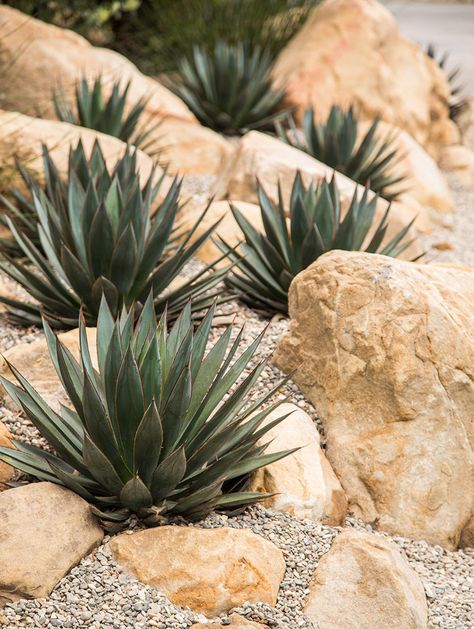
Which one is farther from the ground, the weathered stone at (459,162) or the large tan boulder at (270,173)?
the large tan boulder at (270,173)

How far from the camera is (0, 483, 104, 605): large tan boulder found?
10.0 feet

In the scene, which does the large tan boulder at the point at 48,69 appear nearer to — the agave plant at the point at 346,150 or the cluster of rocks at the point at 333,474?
the agave plant at the point at 346,150

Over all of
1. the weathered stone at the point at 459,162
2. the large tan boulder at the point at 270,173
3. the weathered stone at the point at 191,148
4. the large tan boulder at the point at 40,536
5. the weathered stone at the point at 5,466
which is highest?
the large tan boulder at the point at 270,173

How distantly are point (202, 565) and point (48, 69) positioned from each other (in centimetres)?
565

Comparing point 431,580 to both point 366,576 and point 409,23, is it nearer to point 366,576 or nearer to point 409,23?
→ point 366,576

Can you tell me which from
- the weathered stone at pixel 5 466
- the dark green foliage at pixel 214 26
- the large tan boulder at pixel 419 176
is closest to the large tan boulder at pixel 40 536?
the weathered stone at pixel 5 466

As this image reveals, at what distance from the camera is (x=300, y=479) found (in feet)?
12.5

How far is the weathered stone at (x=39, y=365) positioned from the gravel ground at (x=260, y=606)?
6.6 inches

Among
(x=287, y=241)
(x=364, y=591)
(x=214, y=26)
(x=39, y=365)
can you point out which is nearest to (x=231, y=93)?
(x=214, y=26)

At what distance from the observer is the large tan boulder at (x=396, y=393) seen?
395cm

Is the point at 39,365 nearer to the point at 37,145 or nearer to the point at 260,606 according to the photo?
the point at 260,606

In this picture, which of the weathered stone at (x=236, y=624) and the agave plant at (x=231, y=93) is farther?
the agave plant at (x=231, y=93)

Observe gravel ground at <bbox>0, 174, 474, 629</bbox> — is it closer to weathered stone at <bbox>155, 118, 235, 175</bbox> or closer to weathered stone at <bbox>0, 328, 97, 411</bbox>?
weathered stone at <bbox>0, 328, 97, 411</bbox>

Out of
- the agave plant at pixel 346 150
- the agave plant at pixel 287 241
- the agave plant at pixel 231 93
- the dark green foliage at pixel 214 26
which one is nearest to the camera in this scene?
the agave plant at pixel 287 241
